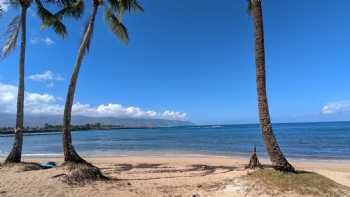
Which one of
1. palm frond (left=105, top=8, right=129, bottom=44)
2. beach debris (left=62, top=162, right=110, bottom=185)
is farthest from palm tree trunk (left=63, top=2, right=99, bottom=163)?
beach debris (left=62, top=162, right=110, bottom=185)

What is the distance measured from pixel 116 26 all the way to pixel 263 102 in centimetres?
757

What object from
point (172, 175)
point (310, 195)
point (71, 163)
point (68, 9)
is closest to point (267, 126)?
point (310, 195)

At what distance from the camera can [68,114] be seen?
38.1ft

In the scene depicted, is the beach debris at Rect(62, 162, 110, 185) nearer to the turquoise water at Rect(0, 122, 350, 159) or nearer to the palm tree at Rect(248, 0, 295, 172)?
the palm tree at Rect(248, 0, 295, 172)

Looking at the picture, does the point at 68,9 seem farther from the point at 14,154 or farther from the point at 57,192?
the point at 57,192

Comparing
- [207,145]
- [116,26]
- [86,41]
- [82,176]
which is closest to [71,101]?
[86,41]

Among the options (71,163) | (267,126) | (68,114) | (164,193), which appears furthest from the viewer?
(68,114)

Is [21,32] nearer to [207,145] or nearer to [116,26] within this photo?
[116,26]

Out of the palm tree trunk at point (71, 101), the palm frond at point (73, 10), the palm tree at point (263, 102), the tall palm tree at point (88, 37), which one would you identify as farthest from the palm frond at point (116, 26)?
the palm tree at point (263, 102)

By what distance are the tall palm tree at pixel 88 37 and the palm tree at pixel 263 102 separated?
5.61 meters

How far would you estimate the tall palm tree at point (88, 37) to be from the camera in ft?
37.0

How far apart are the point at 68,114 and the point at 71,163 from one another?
2043mm

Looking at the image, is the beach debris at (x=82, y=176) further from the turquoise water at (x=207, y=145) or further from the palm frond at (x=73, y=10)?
the turquoise water at (x=207, y=145)

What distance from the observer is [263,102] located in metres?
8.90
